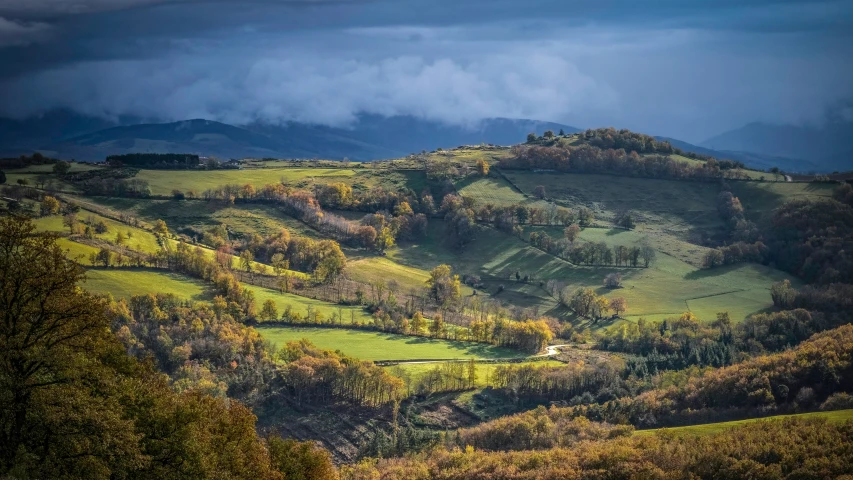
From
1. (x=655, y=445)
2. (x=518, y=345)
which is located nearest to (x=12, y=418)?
(x=655, y=445)

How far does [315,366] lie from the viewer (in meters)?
114

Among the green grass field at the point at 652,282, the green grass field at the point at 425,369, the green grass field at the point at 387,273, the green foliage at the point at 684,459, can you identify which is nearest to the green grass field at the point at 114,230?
the green grass field at the point at 387,273

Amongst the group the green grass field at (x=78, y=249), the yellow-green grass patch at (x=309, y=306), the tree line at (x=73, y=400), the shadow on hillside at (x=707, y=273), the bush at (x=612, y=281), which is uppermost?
the tree line at (x=73, y=400)

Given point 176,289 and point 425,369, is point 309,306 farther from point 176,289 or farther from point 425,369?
point 425,369

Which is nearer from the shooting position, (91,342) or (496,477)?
(91,342)

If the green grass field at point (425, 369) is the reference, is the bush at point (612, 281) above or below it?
above

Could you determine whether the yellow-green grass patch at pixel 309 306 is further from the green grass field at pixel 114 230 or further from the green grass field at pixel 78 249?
the green grass field at pixel 78 249

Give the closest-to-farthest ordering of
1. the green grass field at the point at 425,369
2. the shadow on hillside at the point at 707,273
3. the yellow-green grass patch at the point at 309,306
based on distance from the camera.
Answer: the green grass field at the point at 425,369, the yellow-green grass patch at the point at 309,306, the shadow on hillside at the point at 707,273

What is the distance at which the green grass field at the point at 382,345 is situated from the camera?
12888cm

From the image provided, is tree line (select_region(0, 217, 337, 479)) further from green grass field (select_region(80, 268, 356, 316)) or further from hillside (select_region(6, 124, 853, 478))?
green grass field (select_region(80, 268, 356, 316))

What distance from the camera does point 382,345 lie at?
134 m

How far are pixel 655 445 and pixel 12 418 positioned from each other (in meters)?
52.4

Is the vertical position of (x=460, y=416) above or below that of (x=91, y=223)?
below

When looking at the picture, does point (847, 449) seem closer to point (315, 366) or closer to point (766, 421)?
point (766, 421)
